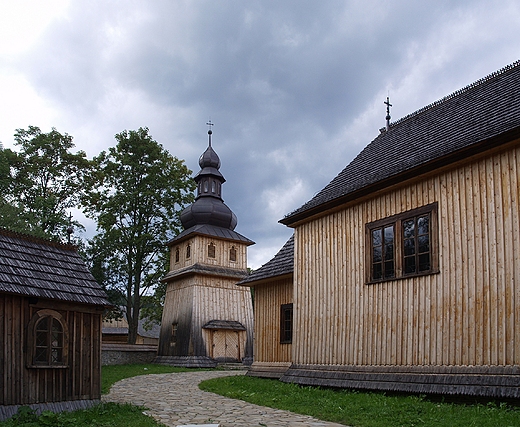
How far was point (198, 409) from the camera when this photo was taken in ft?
36.0

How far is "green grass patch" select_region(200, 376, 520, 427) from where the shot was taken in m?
8.46

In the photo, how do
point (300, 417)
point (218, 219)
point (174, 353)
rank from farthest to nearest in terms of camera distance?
1. point (218, 219)
2. point (174, 353)
3. point (300, 417)

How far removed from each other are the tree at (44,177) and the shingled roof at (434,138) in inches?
740

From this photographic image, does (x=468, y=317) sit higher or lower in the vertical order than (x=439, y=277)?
lower

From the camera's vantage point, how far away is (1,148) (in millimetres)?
30922

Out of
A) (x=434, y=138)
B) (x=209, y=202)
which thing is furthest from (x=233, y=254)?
(x=434, y=138)

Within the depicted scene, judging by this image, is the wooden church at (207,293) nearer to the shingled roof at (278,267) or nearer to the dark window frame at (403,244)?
the shingled roof at (278,267)

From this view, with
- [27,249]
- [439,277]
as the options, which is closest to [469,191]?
[439,277]

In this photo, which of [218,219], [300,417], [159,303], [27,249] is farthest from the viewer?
[159,303]

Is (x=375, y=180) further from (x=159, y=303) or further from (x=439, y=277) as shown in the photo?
(x=159, y=303)

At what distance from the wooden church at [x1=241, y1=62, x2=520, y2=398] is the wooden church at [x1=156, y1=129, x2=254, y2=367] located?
49.5 feet

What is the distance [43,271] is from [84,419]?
2981mm

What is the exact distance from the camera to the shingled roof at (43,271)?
10.1 m

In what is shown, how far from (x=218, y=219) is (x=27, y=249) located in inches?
871
